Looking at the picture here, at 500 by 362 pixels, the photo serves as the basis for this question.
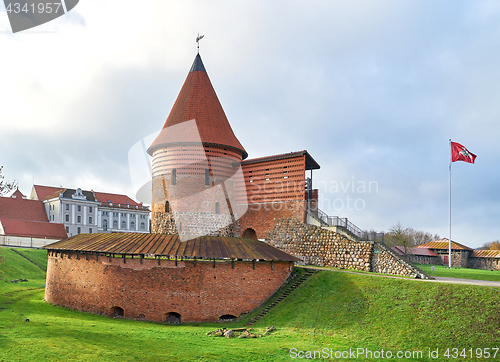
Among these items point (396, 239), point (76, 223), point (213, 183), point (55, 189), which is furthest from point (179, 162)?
point (55, 189)

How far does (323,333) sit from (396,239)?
3477 centimetres

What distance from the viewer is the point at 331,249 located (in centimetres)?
2088

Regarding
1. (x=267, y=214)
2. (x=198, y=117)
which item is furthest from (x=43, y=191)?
(x=267, y=214)

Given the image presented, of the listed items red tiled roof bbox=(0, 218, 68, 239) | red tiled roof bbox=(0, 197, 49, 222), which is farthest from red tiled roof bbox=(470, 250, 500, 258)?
red tiled roof bbox=(0, 197, 49, 222)

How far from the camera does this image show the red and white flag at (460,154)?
24.7m

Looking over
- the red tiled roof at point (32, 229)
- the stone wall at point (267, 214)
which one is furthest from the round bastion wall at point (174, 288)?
the red tiled roof at point (32, 229)

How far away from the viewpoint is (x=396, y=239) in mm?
43969

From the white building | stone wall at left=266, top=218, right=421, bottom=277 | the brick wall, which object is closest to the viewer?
stone wall at left=266, top=218, right=421, bottom=277

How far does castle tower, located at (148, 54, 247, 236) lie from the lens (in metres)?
23.2

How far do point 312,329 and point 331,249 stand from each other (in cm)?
821

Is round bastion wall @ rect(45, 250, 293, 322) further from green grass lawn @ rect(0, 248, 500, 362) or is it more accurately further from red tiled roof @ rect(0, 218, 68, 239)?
red tiled roof @ rect(0, 218, 68, 239)

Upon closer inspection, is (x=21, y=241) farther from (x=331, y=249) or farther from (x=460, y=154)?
(x=460, y=154)

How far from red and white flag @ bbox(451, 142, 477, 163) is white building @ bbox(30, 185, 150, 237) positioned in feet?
155

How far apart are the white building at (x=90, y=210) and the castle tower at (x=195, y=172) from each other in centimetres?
3216
